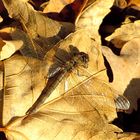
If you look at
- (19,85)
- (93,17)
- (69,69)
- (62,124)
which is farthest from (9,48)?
(93,17)

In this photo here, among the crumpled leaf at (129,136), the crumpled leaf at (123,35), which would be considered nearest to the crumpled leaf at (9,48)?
the crumpled leaf at (123,35)

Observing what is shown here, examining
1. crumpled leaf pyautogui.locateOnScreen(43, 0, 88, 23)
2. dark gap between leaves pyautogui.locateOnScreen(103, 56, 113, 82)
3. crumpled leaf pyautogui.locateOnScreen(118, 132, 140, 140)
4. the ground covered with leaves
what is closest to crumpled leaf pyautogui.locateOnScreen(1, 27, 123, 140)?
the ground covered with leaves

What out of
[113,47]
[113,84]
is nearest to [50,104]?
[113,84]

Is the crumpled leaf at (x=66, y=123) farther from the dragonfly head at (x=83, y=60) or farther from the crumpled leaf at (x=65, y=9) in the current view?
the crumpled leaf at (x=65, y=9)

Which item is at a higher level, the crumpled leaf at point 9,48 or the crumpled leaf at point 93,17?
the crumpled leaf at point 93,17

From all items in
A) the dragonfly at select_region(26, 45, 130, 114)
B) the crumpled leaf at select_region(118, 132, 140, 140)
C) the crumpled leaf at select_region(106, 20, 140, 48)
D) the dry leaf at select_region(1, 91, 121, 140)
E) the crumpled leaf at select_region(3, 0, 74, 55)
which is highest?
the crumpled leaf at select_region(3, 0, 74, 55)

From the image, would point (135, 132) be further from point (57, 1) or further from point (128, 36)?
point (57, 1)

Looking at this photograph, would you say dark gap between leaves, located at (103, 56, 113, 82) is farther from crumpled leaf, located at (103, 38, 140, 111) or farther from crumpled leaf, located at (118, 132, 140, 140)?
crumpled leaf, located at (118, 132, 140, 140)
